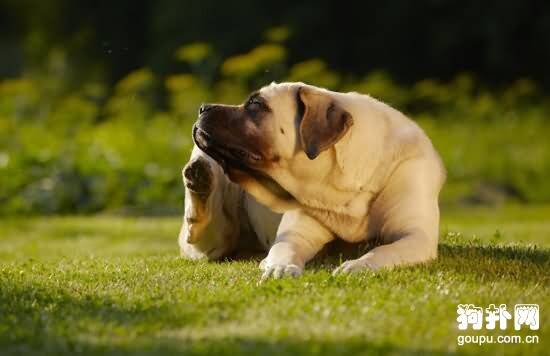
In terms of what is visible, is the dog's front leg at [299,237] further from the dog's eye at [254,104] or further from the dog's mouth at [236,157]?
the dog's eye at [254,104]

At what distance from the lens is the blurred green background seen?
13.3 metres

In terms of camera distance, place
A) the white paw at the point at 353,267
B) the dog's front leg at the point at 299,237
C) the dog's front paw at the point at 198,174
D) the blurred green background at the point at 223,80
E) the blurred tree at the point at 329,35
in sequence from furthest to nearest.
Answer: the blurred tree at the point at 329,35, the blurred green background at the point at 223,80, the dog's front paw at the point at 198,174, the dog's front leg at the point at 299,237, the white paw at the point at 353,267

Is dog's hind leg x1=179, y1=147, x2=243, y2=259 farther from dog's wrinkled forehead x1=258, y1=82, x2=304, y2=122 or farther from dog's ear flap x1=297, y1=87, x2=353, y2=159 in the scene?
dog's ear flap x1=297, y1=87, x2=353, y2=159

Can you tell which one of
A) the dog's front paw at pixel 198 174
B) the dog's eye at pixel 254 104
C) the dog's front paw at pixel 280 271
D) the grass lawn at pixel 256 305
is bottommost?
the grass lawn at pixel 256 305

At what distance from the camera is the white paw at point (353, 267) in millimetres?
5363

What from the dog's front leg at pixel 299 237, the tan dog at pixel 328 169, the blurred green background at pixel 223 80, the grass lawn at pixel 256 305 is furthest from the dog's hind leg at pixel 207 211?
the blurred green background at pixel 223 80

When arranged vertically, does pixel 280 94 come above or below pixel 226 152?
above

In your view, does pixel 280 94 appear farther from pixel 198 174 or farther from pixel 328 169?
pixel 198 174

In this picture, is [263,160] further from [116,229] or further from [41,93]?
[41,93]

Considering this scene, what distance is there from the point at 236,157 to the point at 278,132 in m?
0.26

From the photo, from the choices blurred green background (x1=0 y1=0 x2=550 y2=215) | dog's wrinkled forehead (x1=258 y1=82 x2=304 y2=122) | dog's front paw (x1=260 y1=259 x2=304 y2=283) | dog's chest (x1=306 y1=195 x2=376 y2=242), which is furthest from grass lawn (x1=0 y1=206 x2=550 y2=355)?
blurred green background (x1=0 y1=0 x2=550 y2=215)

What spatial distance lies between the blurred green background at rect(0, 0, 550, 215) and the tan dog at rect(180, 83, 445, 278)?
6989 millimetres

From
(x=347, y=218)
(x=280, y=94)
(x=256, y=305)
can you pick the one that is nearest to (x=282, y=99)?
(x=280, y=94)

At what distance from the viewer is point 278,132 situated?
5680mm
